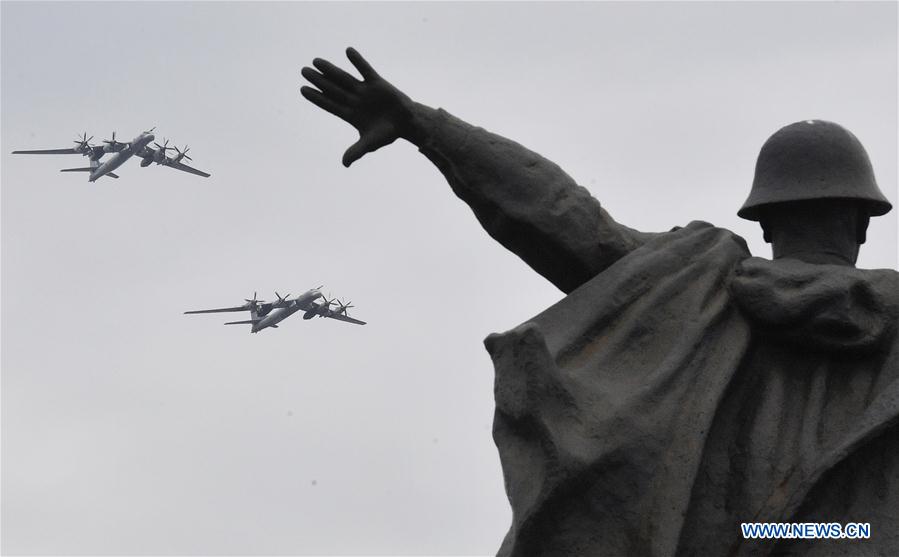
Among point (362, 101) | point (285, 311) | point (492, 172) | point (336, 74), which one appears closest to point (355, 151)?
point (362, 101)

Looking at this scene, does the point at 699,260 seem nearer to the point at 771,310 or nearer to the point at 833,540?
the point at 771,310

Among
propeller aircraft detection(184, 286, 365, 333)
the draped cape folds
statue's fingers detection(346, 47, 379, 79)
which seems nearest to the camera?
the draped cape folds

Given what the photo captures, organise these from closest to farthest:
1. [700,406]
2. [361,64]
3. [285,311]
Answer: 1. [700,406]
2. [361,64]
3. [285,311]

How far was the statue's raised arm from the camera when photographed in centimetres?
649

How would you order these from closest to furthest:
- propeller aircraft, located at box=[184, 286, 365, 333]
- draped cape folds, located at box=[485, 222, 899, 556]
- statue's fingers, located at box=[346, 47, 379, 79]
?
1. draped cape folds, located at box=[485, 222, 899, 556]
2. statue's fingers, located at box=[346, 47, 379, 79]
3. propeller aircraft, located at box=[184, 286, 365, 333]

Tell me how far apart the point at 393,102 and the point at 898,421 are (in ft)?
7.47

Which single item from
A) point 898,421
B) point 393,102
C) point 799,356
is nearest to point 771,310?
point 799,356

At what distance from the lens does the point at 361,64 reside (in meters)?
6.45

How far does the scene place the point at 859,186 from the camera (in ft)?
21.5

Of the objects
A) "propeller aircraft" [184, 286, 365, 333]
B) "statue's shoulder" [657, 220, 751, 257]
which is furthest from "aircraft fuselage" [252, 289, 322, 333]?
"statue's shoulder" [657, 220, 751, 257]

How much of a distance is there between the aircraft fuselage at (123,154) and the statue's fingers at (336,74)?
4001 centimetres

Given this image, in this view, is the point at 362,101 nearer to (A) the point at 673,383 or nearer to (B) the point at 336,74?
(B) the point at 336,74

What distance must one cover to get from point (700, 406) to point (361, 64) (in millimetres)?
1868

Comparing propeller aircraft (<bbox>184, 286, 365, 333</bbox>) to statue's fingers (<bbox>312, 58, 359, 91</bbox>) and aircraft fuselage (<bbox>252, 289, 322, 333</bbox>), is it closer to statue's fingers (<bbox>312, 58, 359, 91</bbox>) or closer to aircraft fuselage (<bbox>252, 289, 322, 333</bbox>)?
aircraft fuselage (<bbox>252, 289, 322, 333</bbox>)
